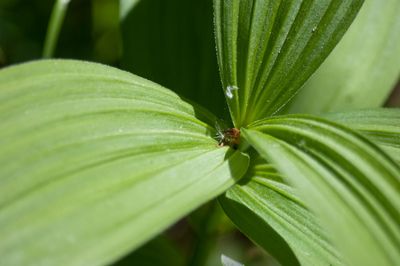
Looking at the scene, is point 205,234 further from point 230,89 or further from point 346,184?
point 346,184

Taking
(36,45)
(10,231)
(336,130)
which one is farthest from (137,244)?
(36,45)

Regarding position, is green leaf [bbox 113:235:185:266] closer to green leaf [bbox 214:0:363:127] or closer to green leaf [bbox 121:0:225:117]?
green leaf [bbox 121:0:225:117]

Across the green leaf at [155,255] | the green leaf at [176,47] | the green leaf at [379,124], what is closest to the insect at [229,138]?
the green leaf at [379,124]

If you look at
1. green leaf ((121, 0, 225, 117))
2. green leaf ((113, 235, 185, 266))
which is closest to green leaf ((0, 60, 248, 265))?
green leaf ((121, 0, 225, 117))

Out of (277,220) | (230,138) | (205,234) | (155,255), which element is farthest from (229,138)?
(155,255)

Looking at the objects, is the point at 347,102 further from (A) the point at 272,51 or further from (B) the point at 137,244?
(B) the point at 137,244
